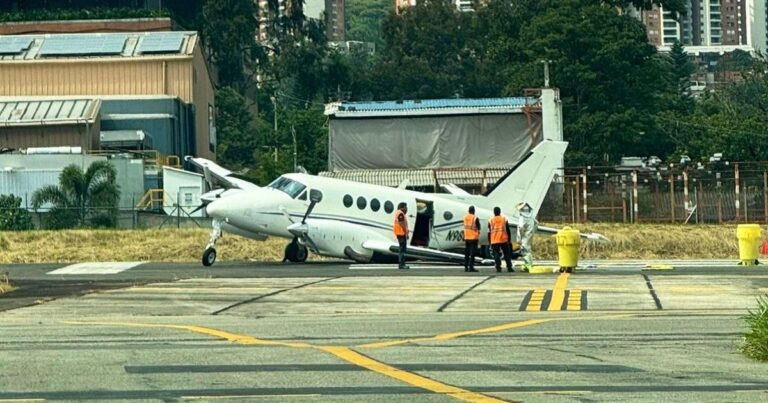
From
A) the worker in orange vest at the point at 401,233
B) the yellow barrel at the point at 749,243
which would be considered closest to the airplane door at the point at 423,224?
the worker in orange vest at the point at 401,233

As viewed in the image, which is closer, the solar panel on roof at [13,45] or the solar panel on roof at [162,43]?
the solar panel on roof at [162,43]

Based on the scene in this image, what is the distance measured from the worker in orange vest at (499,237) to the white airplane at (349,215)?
333 cm

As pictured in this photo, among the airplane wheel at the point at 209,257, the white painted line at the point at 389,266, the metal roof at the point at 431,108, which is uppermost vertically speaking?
the metal roof at the point at 431,108

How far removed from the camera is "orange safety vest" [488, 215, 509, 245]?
35.8m

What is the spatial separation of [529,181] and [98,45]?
49.5 m

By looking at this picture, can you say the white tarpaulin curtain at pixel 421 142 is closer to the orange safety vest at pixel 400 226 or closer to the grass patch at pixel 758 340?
the orange safety vest at pixel 400 226

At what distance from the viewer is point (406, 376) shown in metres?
15.2

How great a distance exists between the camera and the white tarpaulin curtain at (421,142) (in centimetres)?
7562

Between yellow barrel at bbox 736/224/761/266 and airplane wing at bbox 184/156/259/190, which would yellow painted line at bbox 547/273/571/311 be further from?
airplane wing at bbox 184/156/259/190

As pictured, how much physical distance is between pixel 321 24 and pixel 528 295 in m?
97.4

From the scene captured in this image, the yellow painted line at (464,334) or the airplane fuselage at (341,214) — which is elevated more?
the airplane fuselage at (341,214)

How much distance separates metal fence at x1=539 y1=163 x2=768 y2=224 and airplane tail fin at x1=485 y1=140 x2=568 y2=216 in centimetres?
1275

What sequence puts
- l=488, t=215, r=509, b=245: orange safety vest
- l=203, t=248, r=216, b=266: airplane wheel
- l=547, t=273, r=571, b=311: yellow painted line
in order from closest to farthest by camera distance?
l=547, t=273, r=571, b=311: yellow painted line, l=488, t=215, r=509, b=245: orange safety vest, l=203, t=248, r=216, b=266: airplane wheel

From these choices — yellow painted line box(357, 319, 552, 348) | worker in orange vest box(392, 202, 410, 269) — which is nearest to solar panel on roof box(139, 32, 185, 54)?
worker in orange vest box(392, 202, 410, 269)
